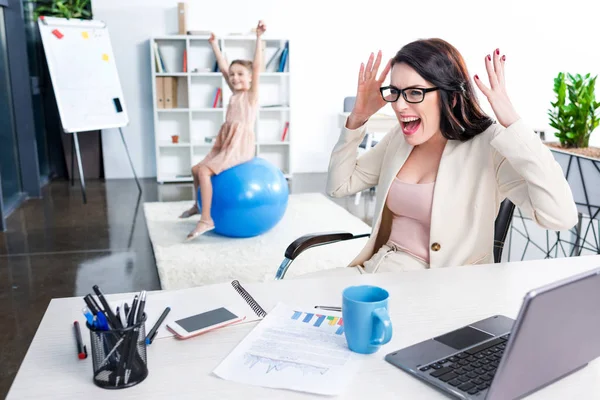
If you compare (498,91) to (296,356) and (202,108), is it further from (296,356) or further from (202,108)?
(202,108)

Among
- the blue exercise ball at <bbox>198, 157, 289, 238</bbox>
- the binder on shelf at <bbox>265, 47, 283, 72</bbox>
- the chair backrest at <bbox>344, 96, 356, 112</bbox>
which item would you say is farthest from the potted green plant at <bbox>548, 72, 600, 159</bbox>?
the binder on shelf at <bbox>265, 47, 283, 72</bbox>

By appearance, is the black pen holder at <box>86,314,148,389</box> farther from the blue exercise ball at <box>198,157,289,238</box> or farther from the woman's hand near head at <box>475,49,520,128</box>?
the blue exercise ball at <box>198,157,289,238</box>

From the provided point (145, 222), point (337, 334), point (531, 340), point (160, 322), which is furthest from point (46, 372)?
point (145, 222)

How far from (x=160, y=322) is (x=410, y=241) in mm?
922

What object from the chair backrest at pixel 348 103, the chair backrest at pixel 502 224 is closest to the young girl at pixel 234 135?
the chair backrest at pixel 348 103

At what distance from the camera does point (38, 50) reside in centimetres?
623

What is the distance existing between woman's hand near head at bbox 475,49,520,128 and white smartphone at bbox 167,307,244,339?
862 millimetres

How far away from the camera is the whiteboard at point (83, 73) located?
17.4ft

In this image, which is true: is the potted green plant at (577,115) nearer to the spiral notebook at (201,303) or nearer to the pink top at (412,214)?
the pink top at (412,214)

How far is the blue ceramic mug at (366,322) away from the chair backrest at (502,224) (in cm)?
88

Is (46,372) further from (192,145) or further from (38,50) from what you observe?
(38,50)

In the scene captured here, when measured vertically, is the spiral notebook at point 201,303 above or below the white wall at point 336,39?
below

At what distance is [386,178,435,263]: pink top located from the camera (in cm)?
182

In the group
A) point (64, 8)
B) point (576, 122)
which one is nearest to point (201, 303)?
point (576, 122)
